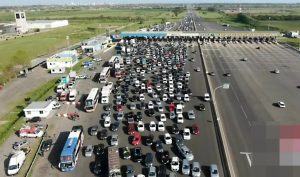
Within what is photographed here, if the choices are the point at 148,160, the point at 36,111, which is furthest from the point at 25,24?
the point at 148,160

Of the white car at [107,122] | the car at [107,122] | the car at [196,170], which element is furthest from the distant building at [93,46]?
the car at [196,170]

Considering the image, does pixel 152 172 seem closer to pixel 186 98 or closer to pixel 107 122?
pixel 107 122

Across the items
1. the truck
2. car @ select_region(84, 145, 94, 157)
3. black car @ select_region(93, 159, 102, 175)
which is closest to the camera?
the truck

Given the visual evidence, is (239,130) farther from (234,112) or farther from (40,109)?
(40,109)

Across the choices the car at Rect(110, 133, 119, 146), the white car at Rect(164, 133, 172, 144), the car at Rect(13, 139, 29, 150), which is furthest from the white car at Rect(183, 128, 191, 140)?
the car at Rect(13, 139, 29, 150)

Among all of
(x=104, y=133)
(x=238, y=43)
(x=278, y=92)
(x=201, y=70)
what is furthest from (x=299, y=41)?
(x=104, y=133)

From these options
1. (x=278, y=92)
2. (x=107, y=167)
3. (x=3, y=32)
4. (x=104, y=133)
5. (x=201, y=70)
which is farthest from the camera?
(x=3, y=32)

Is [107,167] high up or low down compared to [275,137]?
down

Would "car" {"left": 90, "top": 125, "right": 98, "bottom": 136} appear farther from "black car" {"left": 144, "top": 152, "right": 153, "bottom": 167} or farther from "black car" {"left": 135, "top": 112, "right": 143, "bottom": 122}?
"black car" {"left": 144, "top": 152, "right": 153, "bottom": 167}
